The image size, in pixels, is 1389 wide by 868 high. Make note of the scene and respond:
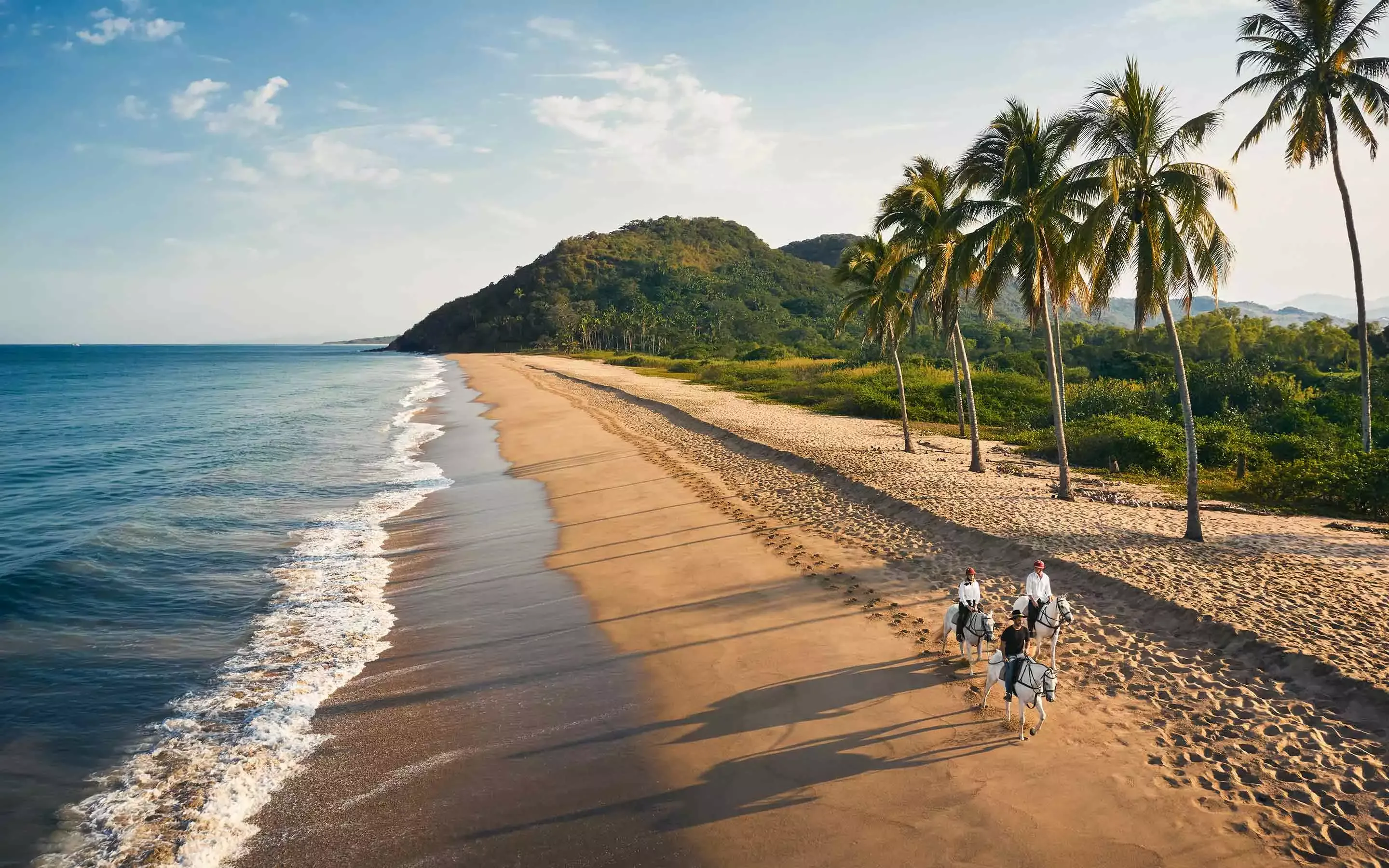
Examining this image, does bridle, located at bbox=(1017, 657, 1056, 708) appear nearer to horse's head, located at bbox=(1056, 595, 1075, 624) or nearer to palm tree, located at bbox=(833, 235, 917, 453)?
horse's head, located at bbox=(1056, 595, 1075, 624)

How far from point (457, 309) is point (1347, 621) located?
201465mm

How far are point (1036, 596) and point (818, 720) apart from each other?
314 centimetres

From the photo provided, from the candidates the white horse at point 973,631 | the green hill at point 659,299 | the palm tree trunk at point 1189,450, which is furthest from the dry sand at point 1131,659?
the green hill at point 659,299

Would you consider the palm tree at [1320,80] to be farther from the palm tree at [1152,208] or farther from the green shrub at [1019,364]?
the green shrub at [1019,364]

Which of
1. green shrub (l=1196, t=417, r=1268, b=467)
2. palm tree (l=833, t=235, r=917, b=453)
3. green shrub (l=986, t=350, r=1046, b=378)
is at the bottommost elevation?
green shrub (l=1196, t=417, r=1268, b=467)

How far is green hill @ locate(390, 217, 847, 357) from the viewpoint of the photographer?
113 meters

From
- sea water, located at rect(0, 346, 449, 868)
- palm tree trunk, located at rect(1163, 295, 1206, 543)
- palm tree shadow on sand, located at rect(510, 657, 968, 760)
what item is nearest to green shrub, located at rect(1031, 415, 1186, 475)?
palm tree trunk, located at rect(1163, 295, 1206, 543)

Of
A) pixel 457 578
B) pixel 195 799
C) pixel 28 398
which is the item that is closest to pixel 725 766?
pixel 195 799

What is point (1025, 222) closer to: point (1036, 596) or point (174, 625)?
point (1036, 596)

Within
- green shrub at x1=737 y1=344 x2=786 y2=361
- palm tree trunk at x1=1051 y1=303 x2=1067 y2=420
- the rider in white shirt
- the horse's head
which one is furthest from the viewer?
green shrub at x1=737 y1=344 x2=786 y2=361

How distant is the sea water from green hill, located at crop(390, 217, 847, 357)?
2207 inches

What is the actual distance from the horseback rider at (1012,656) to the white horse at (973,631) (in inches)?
33.5

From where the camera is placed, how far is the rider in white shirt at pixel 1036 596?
884cm

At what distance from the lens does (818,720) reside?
8.13 m
